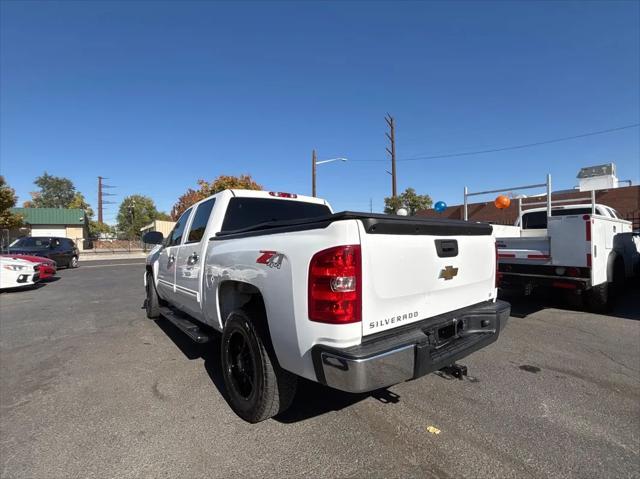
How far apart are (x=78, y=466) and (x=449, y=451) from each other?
8.37ft

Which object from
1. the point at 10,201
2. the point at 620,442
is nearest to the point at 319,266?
the point at 620,442

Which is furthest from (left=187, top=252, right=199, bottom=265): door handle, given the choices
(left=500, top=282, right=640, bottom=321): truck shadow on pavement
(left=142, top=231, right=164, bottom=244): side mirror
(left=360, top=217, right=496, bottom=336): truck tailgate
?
(left=500, top=282, right=640, bottom=321): truck shadow on pavement

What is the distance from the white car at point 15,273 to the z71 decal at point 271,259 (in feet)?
36.4

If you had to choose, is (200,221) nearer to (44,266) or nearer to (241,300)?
(241,300)

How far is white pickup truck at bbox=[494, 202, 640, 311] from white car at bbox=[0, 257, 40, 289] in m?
12.3

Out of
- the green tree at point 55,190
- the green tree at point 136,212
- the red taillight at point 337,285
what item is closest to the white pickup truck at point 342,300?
the red taillight at point 337,285

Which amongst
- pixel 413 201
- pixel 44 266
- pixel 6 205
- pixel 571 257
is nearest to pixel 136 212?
pixel 6 205

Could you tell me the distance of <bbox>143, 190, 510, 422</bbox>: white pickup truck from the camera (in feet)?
7.32

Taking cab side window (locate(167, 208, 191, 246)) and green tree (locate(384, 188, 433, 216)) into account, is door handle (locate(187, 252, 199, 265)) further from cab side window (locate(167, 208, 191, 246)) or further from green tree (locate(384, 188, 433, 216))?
green tree (locate(384, 188, 433, 216))

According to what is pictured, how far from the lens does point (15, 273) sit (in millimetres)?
10367

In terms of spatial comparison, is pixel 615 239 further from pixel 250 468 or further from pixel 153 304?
pixel 153 304

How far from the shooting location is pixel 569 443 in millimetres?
2715

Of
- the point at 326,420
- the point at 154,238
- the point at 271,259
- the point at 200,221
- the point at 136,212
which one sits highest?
the point at 136,212

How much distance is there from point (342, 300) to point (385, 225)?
0.58m
